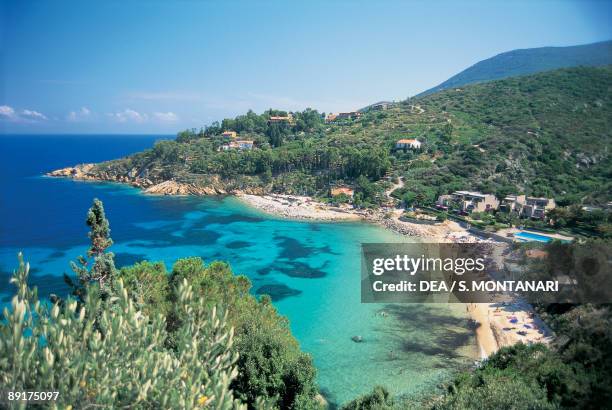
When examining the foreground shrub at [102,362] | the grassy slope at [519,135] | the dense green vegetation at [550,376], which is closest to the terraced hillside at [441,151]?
the grassy slope at [519,135]

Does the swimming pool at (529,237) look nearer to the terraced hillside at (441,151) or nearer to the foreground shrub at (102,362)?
the terraced hillside at (441,151)

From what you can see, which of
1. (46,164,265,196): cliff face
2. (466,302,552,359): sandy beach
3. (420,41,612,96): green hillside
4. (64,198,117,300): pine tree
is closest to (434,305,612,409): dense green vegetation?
(466,302,552,359): sandy beach

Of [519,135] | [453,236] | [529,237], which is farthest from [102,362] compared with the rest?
[519,135]

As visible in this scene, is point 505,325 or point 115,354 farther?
point 505,325

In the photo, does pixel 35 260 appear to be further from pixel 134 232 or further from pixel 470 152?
pixel 470 152

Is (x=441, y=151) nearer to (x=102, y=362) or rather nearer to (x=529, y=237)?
(x=529, y=237)

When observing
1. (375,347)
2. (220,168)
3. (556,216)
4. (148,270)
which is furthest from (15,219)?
(556,216)
